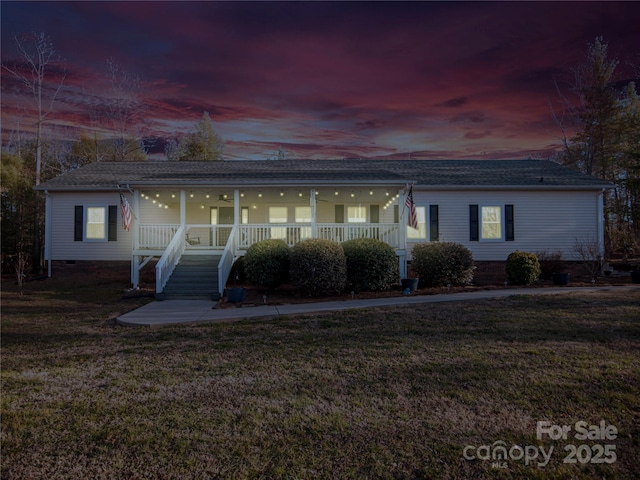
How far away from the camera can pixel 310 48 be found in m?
14.2

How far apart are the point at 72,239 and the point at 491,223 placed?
18226mm

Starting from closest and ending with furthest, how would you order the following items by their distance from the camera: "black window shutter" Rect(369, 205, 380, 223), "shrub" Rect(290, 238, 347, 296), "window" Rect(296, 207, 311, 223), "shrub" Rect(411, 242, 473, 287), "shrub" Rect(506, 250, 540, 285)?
1. "shrub" Rect(290, 238, 347, 296)
2. "shrub" Rect(411, 242, 473, 287)
3. "shrub" Rect(506, 250, 540, 285)
4. "black window shutter" Rect(369, 205, 380, 223)
5. "window" Rect(296, 207, 311, 223)

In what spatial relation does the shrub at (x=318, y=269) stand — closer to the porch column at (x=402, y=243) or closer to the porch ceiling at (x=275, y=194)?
the porch column at (x=402, y=243)

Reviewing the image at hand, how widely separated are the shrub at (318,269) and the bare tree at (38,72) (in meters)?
18.8

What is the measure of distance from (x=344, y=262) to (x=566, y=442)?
8036mm

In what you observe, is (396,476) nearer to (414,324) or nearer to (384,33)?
(414,324)

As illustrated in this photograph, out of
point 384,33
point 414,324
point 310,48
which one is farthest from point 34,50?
point 414,324

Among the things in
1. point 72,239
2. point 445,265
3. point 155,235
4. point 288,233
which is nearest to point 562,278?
point 445,265

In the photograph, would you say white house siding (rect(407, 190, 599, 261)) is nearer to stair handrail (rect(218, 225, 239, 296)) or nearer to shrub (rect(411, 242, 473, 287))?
shrub (rect(411, 242, 473, 287))

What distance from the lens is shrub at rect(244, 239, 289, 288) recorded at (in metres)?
11.3

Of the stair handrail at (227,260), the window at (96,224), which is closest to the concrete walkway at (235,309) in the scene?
the stair handrail at (227,260)

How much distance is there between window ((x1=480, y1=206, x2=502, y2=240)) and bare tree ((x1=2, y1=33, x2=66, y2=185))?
23.6 m

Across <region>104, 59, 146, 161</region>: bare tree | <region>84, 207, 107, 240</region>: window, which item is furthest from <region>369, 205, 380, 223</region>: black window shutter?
<region>104, 59, 146, 161</region>: bare tree

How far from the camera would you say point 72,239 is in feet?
54.0
